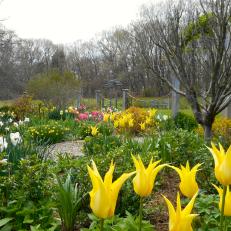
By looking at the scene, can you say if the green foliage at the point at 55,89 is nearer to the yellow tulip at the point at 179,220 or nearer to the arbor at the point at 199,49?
the arbor at the point at 199,49

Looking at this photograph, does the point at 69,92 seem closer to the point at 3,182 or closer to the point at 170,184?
the point at 170,184

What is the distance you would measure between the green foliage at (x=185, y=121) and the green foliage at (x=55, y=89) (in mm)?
9404

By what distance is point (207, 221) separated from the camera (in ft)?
9.04

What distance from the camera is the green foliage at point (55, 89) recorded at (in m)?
22.3

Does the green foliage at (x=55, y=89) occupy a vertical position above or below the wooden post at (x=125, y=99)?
above

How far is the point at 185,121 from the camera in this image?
520 inches

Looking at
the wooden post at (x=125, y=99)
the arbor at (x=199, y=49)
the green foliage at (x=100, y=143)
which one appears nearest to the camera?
the arbor at (x=199, y=49)

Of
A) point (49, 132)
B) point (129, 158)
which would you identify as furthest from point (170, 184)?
point (49, 132)

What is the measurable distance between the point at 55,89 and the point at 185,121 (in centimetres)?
1092

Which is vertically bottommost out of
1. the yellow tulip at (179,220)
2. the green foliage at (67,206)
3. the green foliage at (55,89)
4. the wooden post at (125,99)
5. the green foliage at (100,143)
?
the green foliage at (67,206)

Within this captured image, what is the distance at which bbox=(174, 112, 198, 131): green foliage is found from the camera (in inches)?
501

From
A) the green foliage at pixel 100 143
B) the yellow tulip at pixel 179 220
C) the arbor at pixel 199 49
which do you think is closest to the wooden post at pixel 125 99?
the arbor at pixel 199 49

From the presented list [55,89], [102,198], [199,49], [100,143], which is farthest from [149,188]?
[55,89]

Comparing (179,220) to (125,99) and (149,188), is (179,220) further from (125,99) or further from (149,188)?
(125,99)
